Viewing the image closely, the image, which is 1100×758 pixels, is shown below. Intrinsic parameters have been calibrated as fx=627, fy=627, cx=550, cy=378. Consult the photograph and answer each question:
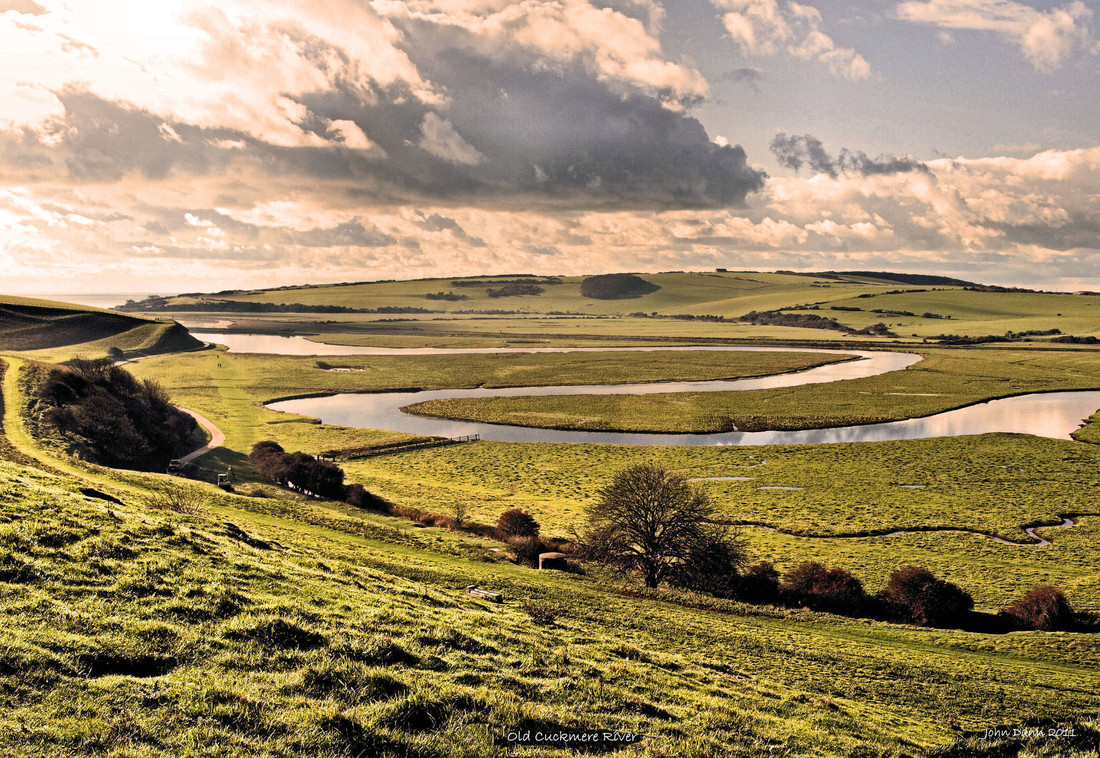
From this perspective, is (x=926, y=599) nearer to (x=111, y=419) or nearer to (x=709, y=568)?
(x=709, y=568)

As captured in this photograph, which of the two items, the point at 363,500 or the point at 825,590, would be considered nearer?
the point at 825,590

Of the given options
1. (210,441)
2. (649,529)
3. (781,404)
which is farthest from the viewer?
(781,404)

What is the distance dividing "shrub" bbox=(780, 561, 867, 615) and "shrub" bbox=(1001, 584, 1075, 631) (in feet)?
20.9

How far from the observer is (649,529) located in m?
34.4

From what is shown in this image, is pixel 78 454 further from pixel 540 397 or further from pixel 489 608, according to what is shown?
pixel 540 397

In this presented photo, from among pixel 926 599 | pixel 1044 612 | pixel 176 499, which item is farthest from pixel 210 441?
pixel 1044 612

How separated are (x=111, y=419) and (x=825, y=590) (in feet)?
180

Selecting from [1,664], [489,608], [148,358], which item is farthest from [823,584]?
[148,358]

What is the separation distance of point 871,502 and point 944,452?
23615 millimetres

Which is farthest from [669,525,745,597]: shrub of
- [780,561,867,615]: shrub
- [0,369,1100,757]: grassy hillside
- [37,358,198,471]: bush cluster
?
[37,358,198,471]: bush cluster

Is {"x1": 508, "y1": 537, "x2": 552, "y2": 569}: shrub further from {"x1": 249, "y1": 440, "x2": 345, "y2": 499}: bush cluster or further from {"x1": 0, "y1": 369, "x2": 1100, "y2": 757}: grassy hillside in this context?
{"x1": 249, "y1": 440, "x2": 345, "y2": 499}: bush cluster

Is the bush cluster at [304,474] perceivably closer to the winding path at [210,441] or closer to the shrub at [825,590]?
the winding path at [210,441]

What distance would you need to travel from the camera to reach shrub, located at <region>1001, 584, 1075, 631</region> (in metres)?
27.5

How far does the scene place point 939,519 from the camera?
1805 inches
